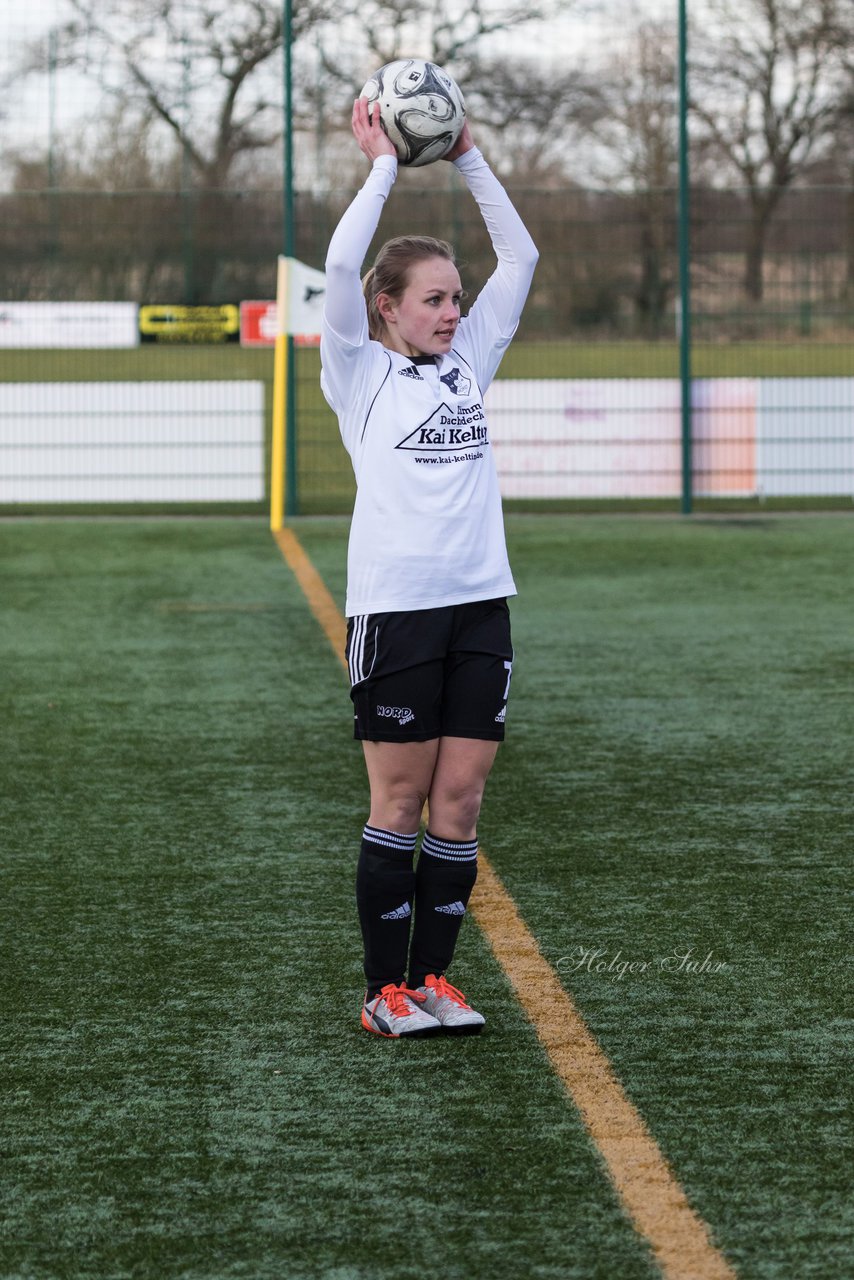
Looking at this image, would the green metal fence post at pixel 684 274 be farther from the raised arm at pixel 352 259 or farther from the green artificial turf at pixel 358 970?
the raised arm at pixel 352 259

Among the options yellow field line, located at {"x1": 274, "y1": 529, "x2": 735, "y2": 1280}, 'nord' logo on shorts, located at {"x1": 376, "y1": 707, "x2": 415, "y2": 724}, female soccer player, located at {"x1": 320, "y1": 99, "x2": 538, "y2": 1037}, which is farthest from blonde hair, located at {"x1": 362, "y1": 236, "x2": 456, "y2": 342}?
yellow field line, located at {"x1": 274, "y1": 529, "x2": 735, "y2": 1280}

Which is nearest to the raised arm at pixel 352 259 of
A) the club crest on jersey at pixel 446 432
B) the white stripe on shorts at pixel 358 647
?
the club crest on jersey at pixel 446 432

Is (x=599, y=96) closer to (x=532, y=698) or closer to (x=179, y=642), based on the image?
(x=179, y=642)

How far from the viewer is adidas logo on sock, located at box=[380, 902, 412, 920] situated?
398 centimetres

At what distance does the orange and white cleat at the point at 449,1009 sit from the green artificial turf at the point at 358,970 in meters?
0.05

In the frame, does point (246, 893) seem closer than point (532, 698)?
Yes

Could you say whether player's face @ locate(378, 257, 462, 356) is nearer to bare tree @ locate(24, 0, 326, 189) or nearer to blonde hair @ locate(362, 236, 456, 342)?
blonde hair @ locate(362, 236, 456, 342)

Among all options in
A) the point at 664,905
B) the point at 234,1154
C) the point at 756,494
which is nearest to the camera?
the point at 234,1154

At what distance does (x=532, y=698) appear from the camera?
26.3 ft

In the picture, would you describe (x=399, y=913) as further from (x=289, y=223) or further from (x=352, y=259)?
(x=289, y=223)

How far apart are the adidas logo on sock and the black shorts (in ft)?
1.23

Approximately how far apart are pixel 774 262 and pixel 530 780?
1231 cm

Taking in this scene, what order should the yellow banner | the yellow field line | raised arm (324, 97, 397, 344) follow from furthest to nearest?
the yellow banner → raised arm (324, 97, 397, 344) → the yellow field line

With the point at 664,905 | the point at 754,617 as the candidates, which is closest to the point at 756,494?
the point at 754,617
